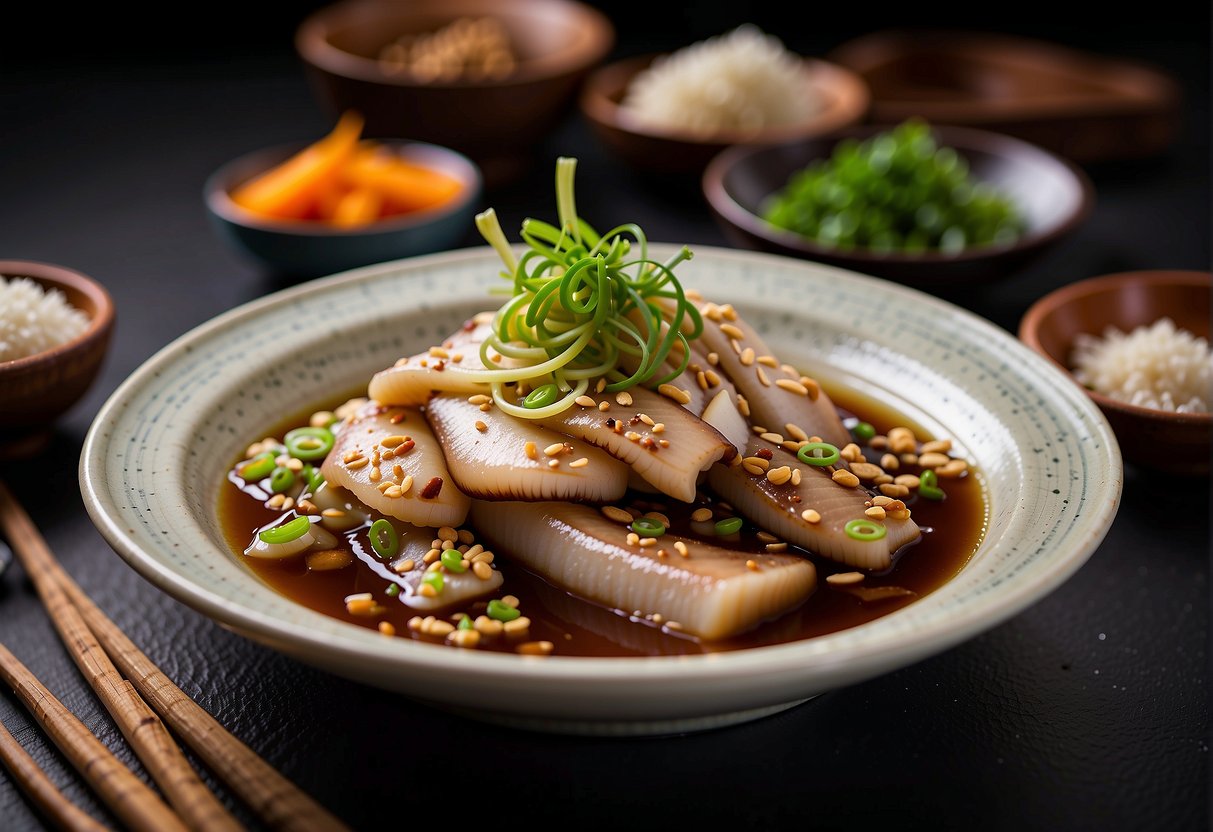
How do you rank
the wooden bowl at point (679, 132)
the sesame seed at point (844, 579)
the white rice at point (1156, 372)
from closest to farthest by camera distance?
1. the sesame seed at point (844, 579)
2. the white rice at point (1156, 372)
3. the wooden bowl at point (679, 132)

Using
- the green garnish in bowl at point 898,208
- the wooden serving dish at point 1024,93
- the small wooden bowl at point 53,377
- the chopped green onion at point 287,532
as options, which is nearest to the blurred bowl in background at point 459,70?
the green garnish in bowl at point 898,208

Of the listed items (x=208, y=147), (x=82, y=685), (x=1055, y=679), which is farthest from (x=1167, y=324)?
(x=208, y=147)

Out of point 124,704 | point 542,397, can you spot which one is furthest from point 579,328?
point 124,704

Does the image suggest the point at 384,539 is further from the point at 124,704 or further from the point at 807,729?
the point at 807,729

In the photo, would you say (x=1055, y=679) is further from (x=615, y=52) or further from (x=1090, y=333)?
(x=615, y=52)

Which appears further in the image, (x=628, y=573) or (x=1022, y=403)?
(x=1022, y=403)

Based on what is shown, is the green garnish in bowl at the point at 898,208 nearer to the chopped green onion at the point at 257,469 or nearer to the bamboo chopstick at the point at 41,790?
the chopped green onion at the point at 257,469
